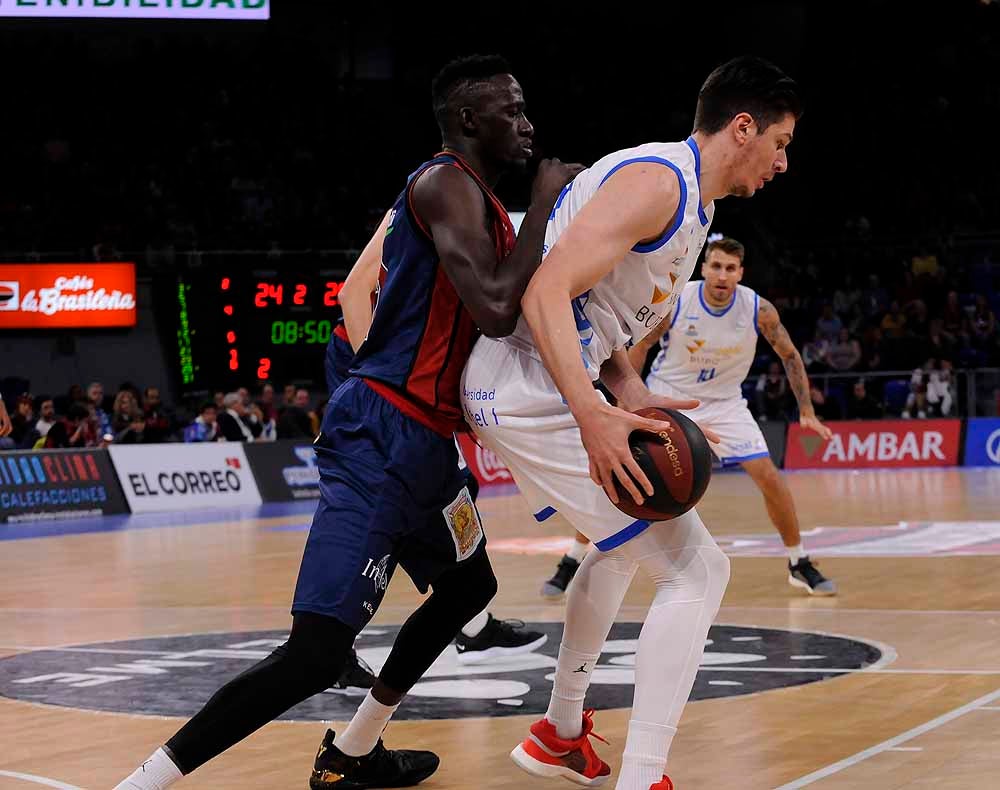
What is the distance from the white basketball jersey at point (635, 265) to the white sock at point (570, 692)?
86cm

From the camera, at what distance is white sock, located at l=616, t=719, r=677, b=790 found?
361cm

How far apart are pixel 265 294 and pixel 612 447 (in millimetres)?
18202

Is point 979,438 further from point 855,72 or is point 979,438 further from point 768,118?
point 768,118

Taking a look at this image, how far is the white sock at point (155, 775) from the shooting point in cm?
364

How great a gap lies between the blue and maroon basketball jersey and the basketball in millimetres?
663

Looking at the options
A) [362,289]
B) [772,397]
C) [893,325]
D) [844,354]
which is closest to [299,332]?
[772,397]

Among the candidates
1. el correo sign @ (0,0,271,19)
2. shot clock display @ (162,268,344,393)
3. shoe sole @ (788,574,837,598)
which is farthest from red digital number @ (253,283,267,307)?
shoe sole @ (788,574,837,598)

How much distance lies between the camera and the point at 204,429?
18281 mm

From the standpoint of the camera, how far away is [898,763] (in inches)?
173

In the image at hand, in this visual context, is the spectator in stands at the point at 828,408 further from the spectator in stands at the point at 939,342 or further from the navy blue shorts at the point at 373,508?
the navy blue shorts at the point at 373,508

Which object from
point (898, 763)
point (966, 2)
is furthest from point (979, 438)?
point (898, 763)

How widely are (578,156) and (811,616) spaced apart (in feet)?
72.4

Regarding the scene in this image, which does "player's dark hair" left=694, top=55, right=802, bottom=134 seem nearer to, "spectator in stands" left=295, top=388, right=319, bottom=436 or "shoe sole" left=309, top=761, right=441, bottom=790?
"shoe sole" left=309, top=761, right=441, bottom=790

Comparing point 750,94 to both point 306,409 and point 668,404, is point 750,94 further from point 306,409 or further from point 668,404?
point 306,409
